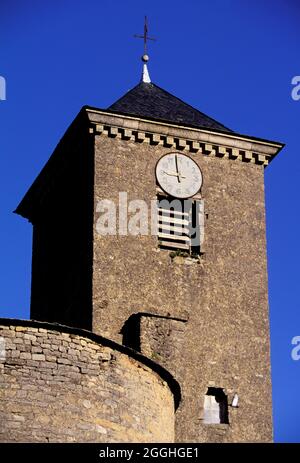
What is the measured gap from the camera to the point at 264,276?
27.8 meters

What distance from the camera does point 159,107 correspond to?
29.3m

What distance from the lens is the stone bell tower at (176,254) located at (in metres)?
25.9

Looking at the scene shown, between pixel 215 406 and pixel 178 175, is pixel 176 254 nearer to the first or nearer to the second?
pixel 178 175

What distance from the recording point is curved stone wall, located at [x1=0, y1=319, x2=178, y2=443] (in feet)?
63.6

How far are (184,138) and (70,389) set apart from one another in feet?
31.0

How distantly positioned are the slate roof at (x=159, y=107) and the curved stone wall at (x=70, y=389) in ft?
27.2

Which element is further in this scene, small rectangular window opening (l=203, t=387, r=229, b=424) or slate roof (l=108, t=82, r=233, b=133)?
slate roof (l=108, t=82, r=233, b=133)

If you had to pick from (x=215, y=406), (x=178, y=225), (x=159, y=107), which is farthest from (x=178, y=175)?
(x=215, y=406)

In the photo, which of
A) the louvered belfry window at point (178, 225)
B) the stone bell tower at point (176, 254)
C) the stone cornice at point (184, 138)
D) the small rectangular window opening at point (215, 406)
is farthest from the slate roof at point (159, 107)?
the small rectangular window opening at point (215, 406)

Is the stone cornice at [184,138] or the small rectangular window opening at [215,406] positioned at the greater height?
the stone cornice at [184,138]

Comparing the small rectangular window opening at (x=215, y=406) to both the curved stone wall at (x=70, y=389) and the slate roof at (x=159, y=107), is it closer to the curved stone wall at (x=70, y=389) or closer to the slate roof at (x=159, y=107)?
the curved stone wall at (x=70, y=389)

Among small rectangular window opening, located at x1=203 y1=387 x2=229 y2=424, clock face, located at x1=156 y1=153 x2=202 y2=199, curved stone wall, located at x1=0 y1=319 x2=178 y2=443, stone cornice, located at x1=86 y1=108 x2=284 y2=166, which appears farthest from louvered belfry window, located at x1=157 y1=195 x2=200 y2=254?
curved stone wall, located at x1=0 y1=319 x2=178 y2=443

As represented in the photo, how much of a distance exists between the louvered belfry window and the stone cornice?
3.99 ft

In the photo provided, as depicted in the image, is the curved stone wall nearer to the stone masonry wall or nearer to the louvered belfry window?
the stone masonry wall
